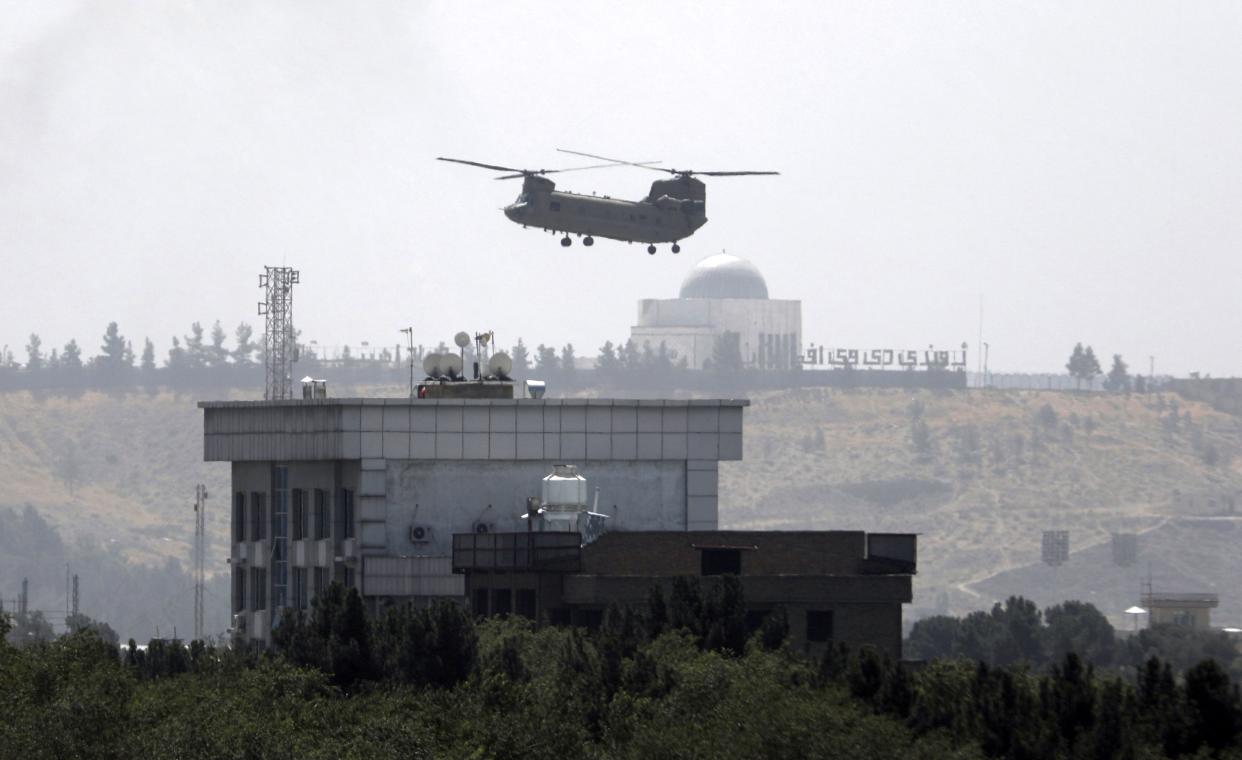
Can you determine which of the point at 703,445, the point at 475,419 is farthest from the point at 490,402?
the point at 703,445

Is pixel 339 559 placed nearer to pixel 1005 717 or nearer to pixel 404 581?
pixel 404 581

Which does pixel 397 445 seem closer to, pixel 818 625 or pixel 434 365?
pixel 434 365

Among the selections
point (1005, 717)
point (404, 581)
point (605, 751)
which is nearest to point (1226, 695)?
point (1005, 717)

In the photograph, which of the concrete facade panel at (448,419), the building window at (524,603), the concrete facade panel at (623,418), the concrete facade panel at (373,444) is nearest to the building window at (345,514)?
the concrete facade panel at (373,444)

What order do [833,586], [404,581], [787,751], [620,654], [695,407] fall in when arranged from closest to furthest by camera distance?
[787,751], [620,654], [833,586], [404,581], [695,407]

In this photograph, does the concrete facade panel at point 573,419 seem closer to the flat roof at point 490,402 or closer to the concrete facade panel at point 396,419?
the flat roof at point 490,402

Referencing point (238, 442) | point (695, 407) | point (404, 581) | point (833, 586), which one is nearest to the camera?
point (833, 586)
